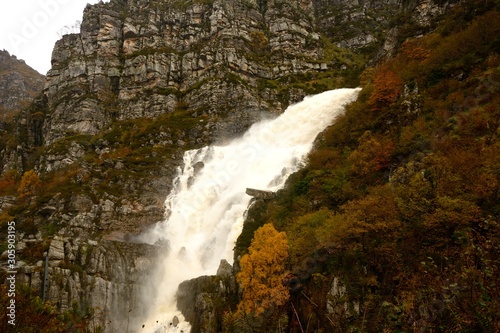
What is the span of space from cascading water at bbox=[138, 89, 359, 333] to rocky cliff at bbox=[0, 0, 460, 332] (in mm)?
2256

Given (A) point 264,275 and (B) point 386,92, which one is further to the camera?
(B) point 386,92

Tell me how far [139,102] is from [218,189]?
132ft

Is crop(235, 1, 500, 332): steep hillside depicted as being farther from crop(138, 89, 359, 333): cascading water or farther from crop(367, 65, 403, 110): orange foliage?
crop(138, 89, 359, 333): cascading water

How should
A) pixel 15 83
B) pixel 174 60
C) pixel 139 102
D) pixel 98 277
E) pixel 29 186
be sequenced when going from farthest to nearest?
1. pixel 15 83
2. pixel 174 60
3. pixel 139 102
4. pixel 29 186
5. pixel 98 277

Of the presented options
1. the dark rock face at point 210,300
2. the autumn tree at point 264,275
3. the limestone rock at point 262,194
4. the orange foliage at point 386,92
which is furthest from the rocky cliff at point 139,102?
the orange foliage at point 386,92

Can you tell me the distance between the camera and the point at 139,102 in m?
76.2

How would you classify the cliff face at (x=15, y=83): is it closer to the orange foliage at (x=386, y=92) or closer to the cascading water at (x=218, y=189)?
the cascading water at (x=218, y=189)

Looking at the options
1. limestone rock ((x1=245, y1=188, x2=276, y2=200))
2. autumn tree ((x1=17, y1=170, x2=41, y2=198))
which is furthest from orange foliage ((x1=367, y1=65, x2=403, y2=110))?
autumn tree ((x1=17, y1=170, x2=41, y2=198))

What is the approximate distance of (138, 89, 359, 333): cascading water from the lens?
3219 centimetres

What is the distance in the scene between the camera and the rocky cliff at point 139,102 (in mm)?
31792

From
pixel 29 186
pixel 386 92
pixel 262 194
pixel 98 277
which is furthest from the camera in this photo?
pixel 29 186

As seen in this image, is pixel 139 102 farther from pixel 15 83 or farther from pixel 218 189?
pixel 15 83

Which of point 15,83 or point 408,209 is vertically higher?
point 15,83

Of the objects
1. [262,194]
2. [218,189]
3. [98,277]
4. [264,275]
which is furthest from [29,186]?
[264,275]
